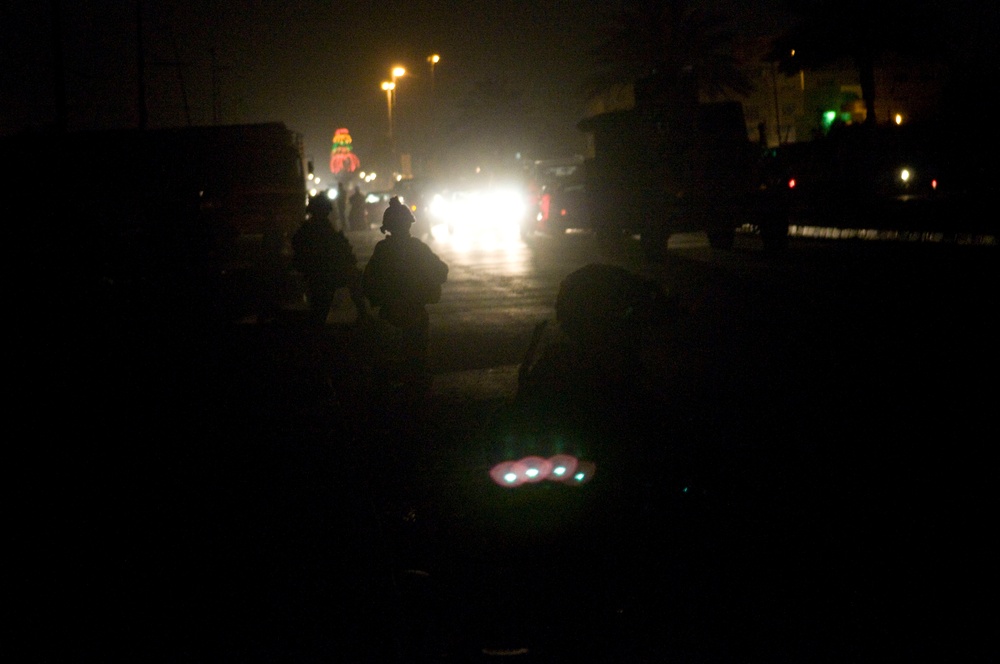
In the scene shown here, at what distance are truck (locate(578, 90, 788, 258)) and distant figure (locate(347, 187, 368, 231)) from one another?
65.4 ft

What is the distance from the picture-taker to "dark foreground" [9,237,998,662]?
4.32m

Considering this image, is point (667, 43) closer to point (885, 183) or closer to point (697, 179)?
point (885, 183)

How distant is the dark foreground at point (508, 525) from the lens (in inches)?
170

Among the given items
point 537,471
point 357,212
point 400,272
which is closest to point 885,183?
point 357,212

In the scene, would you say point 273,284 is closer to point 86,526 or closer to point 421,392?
point 421,392

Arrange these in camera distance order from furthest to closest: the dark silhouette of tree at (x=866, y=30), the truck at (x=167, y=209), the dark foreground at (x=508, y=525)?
1. the dark silhouette of tree at (x=866, y=30)
2. the truck at (x=167, y=209)
3. the dark foreground at (x=508, y=525)

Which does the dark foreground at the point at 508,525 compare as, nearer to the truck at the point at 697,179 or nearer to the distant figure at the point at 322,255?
the distant figure at the point at 322,255

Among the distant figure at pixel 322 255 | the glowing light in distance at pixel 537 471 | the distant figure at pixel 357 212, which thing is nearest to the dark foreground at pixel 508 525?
the glowing light in distance at pixel 537 471

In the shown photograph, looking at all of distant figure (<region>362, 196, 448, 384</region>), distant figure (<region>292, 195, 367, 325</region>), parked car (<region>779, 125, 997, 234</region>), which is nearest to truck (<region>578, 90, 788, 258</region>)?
parked car (<region>779, 125, 997, 234</region>)

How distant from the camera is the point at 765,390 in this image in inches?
371

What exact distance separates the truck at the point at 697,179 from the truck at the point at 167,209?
7.32m

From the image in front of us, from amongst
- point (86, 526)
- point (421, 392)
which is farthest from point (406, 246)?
point (86, 526)

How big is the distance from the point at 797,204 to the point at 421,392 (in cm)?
2798

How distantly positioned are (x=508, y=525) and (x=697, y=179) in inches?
763
